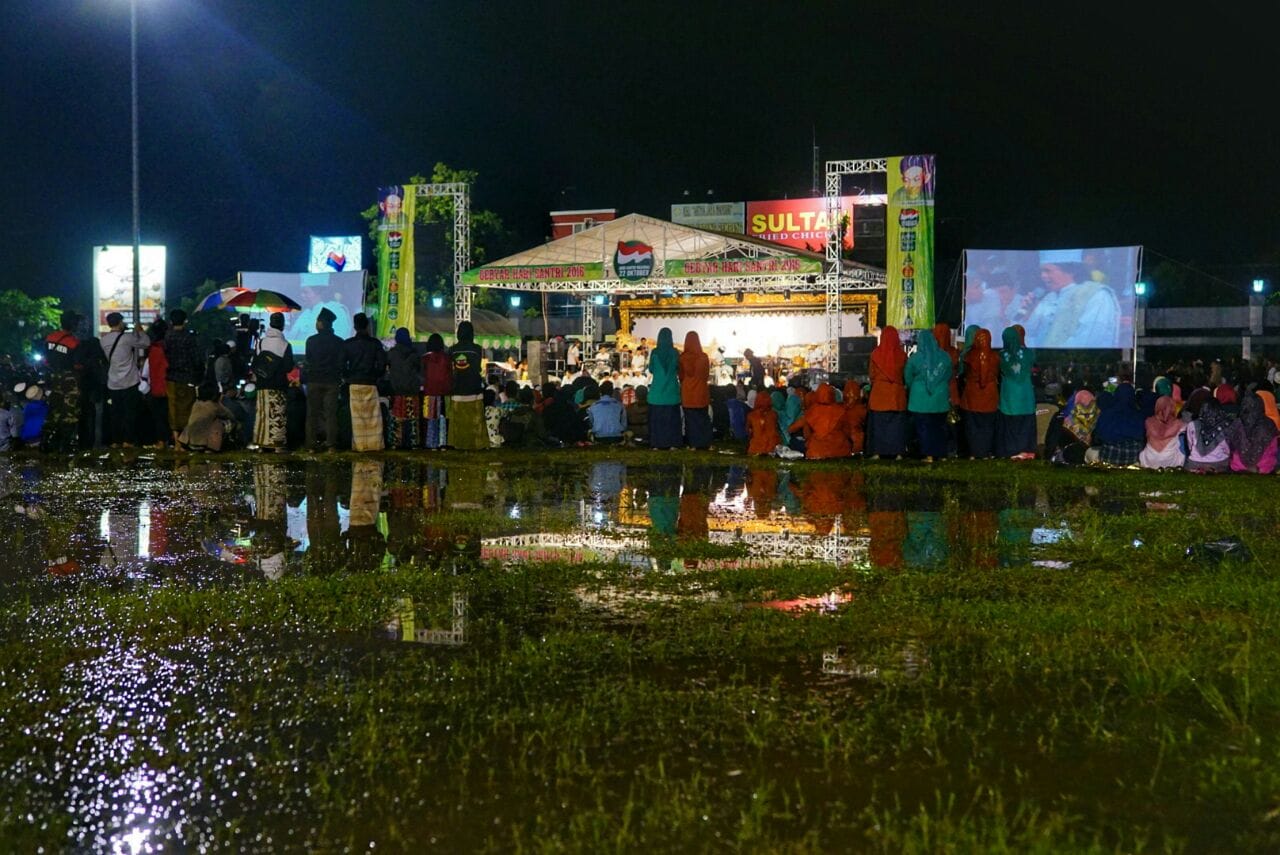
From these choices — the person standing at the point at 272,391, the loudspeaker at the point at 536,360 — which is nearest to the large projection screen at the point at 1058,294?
the loudspeaker at the point at 536,360

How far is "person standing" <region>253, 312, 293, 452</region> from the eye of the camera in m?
14.7

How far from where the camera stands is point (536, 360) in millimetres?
32094

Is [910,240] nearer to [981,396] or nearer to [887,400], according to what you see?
[981,396]

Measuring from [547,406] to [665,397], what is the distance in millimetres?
1534

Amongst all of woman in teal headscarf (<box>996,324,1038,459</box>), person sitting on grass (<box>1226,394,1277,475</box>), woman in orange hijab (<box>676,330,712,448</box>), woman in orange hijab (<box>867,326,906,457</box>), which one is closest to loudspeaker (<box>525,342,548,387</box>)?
woman in orange hijab (<box>676,330,712,448</box>)

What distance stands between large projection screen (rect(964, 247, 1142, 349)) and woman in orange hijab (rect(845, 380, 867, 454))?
11371 millimetres

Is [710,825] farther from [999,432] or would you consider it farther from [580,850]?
[999,432]

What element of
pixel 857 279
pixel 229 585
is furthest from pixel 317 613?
pixel 857 279

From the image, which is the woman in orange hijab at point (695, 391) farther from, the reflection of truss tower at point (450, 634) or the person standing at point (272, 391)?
the reflection of truss tower at point (450, 634)

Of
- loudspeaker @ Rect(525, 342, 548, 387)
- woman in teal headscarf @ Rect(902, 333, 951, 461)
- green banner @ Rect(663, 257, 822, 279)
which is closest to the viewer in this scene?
woman in teal headscarf @ Rect(902, 333, 951, 461)

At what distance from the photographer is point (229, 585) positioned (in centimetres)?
630

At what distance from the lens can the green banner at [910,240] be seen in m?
25.8

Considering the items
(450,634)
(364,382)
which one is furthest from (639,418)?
(450,634)

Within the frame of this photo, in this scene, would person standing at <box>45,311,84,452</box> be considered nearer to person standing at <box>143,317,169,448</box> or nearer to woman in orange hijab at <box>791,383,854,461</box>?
person standing at <box>143,317,169,448</box>
